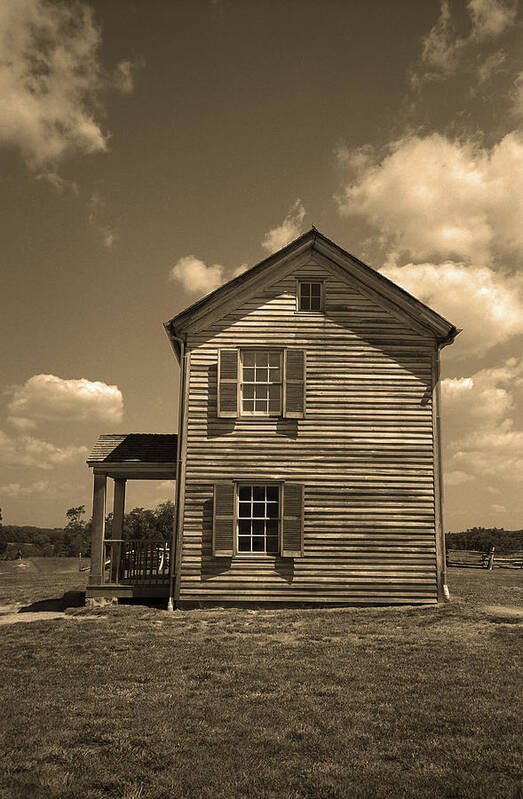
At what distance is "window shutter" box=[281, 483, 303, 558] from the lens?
49.1 ft

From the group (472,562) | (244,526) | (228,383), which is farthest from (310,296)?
(472,562)

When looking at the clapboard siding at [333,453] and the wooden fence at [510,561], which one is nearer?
the clapboard siding at [333,453]

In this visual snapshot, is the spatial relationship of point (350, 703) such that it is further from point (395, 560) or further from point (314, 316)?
point (314, 316)

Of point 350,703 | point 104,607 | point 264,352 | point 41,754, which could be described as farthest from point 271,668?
point 264,352

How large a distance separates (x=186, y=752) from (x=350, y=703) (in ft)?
7.63

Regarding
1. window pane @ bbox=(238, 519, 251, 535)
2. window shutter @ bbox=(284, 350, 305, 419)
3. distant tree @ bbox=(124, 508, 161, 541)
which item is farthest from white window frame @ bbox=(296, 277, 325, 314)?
distant tree @ bbox=(124, 508, 161, 541)

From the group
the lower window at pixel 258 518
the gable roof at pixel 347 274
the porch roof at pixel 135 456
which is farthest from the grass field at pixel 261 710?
the gable roof at pixel 347 274

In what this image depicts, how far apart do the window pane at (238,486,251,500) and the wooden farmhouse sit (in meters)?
0.04

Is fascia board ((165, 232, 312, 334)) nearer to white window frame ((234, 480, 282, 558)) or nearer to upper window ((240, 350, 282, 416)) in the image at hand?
upper window ((240, 350, 282, 416))

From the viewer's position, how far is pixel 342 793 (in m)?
5.23

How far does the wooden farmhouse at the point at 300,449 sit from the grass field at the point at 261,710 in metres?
2.32

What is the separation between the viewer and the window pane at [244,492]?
15500mm

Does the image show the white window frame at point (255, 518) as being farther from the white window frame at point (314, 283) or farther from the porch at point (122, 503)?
the white window frame at point (314, 283)

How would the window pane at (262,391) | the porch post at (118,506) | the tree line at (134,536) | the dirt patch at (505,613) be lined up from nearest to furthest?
the dirt patch at (505,613) < the window pane at (262,391) < the porch post at (118,506) < the tree line at (134,536)
